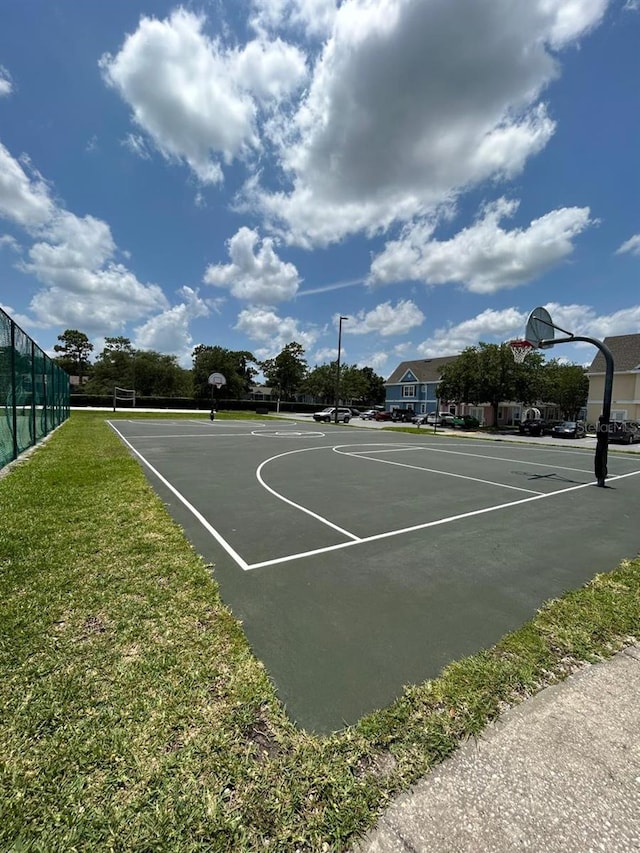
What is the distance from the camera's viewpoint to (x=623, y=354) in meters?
36.1

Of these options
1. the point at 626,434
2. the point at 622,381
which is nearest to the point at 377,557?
the point at 626,434

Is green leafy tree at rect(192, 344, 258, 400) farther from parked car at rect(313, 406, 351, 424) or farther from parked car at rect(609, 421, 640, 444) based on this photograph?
parked car at rect(609, 421, 640, 444)

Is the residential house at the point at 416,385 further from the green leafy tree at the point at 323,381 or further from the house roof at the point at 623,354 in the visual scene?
the house roof at the point at 623,354

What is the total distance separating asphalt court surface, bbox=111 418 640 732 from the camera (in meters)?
2.73

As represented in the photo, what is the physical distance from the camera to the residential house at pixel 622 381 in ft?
112

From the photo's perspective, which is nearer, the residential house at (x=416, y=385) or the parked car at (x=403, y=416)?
the parked car at (x=403, y=416)

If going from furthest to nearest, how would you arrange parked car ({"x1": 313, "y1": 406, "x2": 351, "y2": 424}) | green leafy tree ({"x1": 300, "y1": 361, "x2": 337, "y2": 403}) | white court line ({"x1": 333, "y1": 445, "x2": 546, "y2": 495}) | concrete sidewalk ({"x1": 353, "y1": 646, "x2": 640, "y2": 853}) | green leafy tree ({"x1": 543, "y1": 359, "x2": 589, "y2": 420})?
green leafy tree ({"x1": 300, "y1": 361, "x2": 337, "y2": 403})
green leafy tree ({"x1": 543, "y1": 359, "x2": 589, "y2": 420})
parked car ({"x1": 313, "y1": 406, "x2": 351, "y2": 424})
white court line ({"x1": 333, "y1": 445, "x2": 546, "y2": 495})
concrete sidewalk ({"x1": 353, "y1": 646, "x2": 640, "y2": 853})

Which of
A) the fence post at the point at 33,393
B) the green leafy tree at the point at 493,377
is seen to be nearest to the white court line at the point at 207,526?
the fence post at the point at 33,393

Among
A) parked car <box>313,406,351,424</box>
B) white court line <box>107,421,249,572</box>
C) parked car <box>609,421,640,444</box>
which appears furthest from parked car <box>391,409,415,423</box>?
white court line <box>107,421,249,572</box>

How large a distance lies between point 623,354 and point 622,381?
121 inches

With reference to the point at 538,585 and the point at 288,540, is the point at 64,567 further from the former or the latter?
the point at 538,585

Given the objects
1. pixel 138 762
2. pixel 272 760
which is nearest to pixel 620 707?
pixel 272 760

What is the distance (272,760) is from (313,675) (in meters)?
0.69

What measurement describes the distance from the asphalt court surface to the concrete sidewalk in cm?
54
